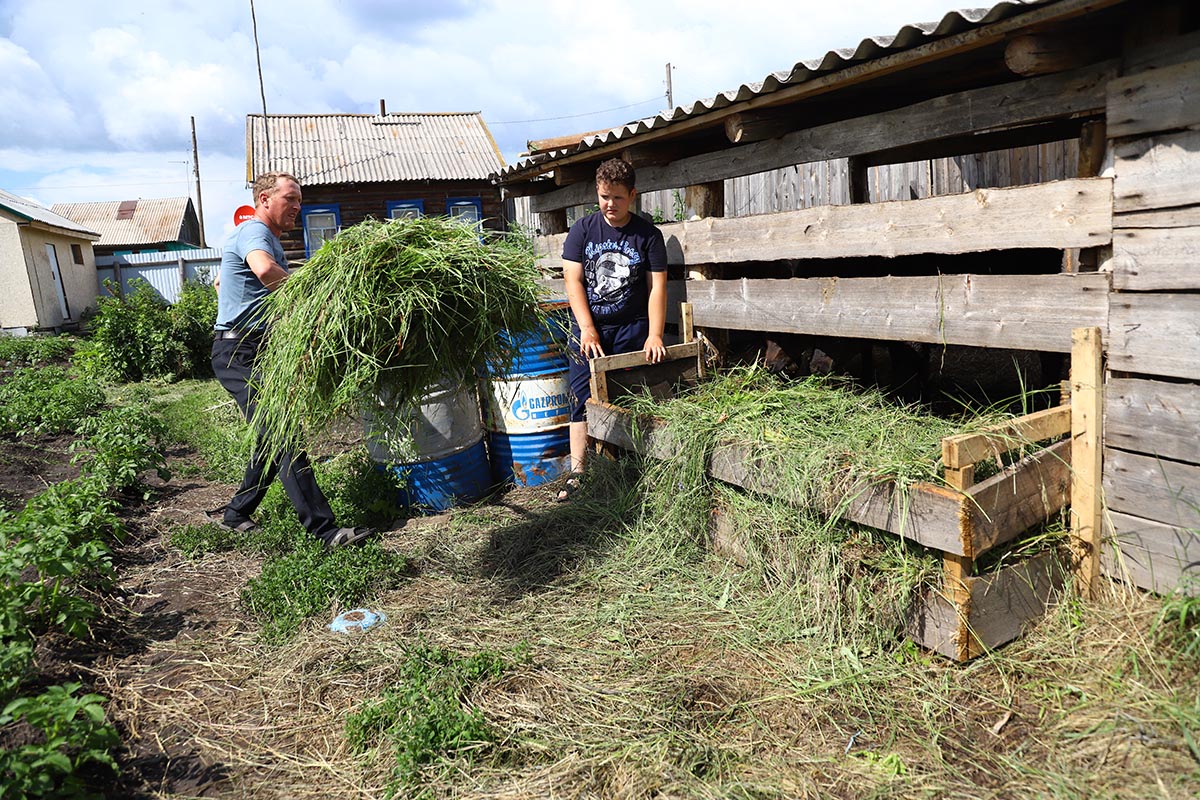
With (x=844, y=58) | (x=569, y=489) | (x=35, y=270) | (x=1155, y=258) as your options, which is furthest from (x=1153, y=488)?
(x=35, y=270)

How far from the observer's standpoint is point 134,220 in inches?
1841

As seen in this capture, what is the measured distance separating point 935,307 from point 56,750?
3.75 meters

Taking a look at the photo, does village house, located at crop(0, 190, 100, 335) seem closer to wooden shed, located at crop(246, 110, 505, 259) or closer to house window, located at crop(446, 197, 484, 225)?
wooden shed, located at crop(246, 110, 505, 259)

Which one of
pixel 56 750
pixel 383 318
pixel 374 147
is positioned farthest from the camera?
pixel 374 147

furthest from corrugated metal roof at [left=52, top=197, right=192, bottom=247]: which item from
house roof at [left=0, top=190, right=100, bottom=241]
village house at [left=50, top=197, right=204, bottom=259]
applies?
house roof at [left=0, top=190, right=100, bottom=241]

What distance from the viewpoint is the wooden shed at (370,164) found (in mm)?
20359

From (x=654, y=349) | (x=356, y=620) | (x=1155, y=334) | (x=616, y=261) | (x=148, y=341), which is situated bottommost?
(x=356, y=620)

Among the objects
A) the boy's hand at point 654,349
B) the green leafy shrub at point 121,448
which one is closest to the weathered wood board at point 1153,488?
the boy's hand at point 654,349

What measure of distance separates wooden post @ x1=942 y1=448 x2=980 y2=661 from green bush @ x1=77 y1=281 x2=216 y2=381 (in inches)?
517

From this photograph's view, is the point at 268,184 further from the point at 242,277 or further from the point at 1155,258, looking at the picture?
the point at 1155,258

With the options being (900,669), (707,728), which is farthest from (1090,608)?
(707,728)

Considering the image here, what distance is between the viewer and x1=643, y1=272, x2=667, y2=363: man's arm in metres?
4.80

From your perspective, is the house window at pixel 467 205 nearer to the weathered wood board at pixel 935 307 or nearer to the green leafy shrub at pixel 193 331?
the green leafy shrub at pixel 193 331

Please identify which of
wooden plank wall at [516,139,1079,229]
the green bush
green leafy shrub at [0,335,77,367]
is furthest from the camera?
green leafy shrub at [0,335,77,367]
